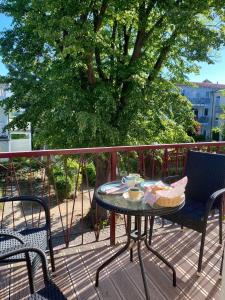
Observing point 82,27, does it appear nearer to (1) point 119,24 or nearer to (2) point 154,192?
(1) point 119,24

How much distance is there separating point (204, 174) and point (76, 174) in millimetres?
4108

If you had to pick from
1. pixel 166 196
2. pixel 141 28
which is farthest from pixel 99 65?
pixel 166 196

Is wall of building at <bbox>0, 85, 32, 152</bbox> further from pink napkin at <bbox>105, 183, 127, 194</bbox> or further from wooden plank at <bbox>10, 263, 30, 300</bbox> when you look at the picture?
pink napkin at <bbox>105, 183, 127, 194</bbox>

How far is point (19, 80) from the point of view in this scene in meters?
7.81

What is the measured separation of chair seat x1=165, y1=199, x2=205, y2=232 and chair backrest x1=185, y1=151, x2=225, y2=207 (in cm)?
14

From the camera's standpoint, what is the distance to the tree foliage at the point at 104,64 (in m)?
5.68

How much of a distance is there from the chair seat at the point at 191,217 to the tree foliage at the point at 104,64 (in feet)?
12.7

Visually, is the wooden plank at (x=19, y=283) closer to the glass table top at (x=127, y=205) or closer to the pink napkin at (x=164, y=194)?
the glass table top at (x=127, y=205)

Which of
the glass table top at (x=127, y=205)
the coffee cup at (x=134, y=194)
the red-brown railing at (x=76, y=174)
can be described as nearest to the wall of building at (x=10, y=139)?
the red-brown railing at (x=76, y=174)

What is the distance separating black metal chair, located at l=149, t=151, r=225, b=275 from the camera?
90.2 inches

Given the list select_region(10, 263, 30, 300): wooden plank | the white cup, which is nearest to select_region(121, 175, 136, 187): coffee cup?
the white cup

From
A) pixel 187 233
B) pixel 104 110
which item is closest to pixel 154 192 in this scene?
pixel 187 233

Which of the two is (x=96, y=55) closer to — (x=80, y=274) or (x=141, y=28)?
(x=141, y=28)

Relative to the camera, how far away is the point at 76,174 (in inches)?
247
